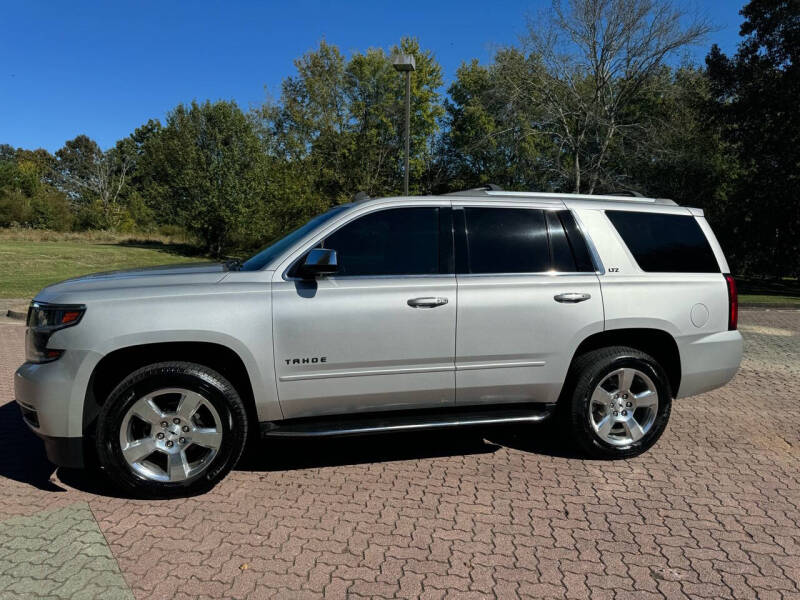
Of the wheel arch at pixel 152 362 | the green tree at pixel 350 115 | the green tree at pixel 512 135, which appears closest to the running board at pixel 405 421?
the wheel arch at pixel 152 362

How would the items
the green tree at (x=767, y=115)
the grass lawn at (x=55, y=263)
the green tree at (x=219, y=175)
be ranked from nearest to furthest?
the grass lawn at (x=55, y=263) < the green tree at (x=767, y=115) < the green tree at (x=219, y=175)

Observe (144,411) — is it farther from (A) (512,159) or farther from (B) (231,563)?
(A) (512,159)

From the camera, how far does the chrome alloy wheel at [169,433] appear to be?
3.46m

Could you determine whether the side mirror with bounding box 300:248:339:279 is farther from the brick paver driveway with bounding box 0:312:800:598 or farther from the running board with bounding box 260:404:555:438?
the brick paver driveway with bounding box 0:312:800:598

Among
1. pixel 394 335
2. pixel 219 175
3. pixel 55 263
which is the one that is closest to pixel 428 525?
pixel 394 335

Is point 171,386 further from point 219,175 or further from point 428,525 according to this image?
point 219,175

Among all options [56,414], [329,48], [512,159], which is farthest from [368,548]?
[329,48]

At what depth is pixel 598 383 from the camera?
4102 mm

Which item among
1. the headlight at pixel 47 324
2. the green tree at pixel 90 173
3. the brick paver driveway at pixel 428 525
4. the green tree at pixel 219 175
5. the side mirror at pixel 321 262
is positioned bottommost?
the brick paver driveway at pixel 428 525

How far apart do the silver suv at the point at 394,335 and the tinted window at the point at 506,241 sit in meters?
0.01

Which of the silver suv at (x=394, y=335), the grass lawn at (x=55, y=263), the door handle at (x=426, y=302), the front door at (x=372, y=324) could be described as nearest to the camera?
the silver suv at (x=394, y=335)

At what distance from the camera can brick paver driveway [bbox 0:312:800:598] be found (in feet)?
8.93

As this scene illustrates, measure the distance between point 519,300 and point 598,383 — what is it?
0.89 m

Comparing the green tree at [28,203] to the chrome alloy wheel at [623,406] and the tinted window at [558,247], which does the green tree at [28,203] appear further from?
the chrome alloy wheel at [623,406]
